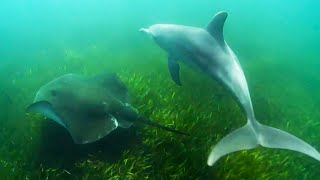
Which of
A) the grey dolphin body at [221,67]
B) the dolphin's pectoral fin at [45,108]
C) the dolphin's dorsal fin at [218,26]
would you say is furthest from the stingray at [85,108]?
the dolphin's dorsal fin at [218,26]

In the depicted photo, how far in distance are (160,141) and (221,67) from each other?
2.27 meters

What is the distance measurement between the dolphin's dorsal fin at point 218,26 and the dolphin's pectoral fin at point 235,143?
7.58ft

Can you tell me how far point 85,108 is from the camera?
18.8 ft

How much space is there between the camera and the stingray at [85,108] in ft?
17.9

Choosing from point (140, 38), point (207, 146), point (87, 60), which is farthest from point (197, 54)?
point (140, 38)

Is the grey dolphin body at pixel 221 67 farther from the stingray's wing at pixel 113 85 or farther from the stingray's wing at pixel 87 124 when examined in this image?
the stingray's wing at pixel 113 85

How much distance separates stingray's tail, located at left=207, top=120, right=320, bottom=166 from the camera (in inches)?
226

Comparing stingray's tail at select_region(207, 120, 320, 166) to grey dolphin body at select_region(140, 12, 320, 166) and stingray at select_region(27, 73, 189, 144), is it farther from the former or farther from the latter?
stingray at select_region(27, 73, 189, 144)

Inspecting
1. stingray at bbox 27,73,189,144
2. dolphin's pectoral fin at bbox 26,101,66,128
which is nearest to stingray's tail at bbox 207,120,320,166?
stingray at bbox 27,73,189,144

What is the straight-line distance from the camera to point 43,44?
2286cm

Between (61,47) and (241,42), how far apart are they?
13.1 meters

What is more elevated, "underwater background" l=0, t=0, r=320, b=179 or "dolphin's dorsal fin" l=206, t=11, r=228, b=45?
"dolphin's dorsal fin" l=206, t=11, r=228, b=45

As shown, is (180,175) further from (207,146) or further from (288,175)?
(288,175)

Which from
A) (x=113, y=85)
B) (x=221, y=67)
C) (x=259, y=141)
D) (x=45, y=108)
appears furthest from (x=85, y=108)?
(x=221, y=67)
